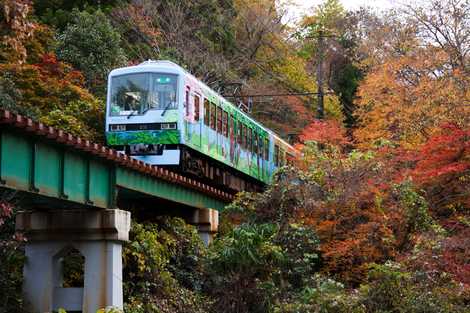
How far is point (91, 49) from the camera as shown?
112ft

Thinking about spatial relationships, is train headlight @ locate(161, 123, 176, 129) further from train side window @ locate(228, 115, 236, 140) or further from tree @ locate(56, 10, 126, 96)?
tree @ locate(56, 10, 126, 96)

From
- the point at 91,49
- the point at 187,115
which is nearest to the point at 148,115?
the point at 187,115

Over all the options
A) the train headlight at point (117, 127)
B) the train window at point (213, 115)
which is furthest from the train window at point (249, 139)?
the train headlight at point (117, 127)

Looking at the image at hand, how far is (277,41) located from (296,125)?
33.4 feet

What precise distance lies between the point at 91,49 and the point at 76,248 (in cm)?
1870

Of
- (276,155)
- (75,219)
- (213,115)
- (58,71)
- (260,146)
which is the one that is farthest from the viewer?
(276,155)

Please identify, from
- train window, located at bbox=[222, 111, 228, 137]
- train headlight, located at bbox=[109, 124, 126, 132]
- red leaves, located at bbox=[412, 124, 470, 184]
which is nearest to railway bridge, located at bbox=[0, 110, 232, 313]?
train headlight, located at bbox=[109, 124, 126, 132]

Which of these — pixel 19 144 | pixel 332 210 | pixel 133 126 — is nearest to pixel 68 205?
pixel 19 144

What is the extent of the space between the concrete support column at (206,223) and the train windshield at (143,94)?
3.74 meters

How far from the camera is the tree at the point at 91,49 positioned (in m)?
33.5

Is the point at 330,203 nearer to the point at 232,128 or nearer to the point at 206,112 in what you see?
the point at 206,112

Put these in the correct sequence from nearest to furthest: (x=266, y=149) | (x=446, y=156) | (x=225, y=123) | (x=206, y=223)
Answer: (x=446, y=156) < (x=206, y=223) < (x=225, y=123) < (x=266, y=149)

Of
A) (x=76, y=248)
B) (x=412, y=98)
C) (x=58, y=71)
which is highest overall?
(x=58, y=71)

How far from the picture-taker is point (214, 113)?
82.8ft
